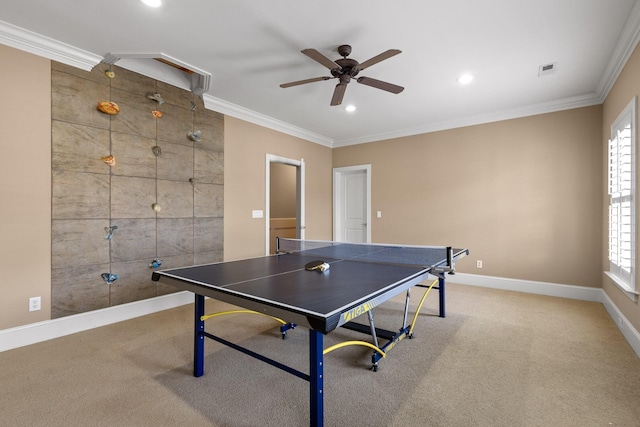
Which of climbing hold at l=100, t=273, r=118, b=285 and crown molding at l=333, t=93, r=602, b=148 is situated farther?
crown molding at l=333, t=93, r=602, b=148

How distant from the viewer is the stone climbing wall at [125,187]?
8.97 feet

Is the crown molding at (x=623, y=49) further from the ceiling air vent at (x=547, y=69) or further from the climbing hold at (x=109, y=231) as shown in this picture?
the climbing hold at (x=109, y=231)

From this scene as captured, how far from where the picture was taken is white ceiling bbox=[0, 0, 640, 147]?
217 centimetres

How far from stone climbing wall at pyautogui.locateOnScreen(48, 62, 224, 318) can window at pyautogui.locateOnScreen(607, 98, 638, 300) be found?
430 centimetres

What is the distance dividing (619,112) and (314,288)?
11.8 ft

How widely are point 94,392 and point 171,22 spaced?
107 inches

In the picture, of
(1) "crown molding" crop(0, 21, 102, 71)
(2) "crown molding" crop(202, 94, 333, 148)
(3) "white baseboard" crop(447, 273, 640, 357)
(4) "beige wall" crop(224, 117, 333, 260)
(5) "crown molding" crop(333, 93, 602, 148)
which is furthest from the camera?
(4) "beige wall" crop(224, 117, 333, 260)

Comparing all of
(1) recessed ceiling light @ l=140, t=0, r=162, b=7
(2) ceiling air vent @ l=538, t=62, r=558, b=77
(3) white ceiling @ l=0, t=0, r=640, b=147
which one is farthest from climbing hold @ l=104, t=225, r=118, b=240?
(2) ceiling air vent @ l=538, t=62, r=558, b=77

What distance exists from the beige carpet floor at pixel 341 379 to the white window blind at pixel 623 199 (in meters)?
0.61

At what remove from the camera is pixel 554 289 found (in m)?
3.96

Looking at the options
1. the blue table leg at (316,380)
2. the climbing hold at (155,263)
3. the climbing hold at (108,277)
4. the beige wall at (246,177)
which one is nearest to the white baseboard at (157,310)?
the climbing hold at (108,277)

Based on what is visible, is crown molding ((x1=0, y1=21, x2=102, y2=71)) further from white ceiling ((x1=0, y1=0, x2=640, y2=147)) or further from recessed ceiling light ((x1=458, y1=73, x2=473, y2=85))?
recessed ceiling light ((x1=458, y1=73, x2=473, y2=85))

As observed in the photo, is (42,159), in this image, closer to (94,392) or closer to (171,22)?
(171,22)

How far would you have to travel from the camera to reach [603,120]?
3641mm
